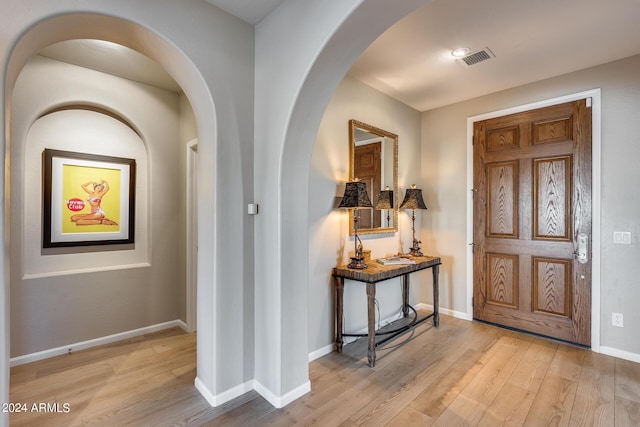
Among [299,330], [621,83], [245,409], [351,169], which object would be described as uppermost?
[621,83]

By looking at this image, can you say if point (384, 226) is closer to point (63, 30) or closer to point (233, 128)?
point (233, 128)

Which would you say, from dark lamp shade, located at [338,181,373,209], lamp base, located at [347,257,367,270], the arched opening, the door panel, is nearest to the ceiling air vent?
the door panel

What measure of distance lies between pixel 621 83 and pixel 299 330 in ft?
11.4

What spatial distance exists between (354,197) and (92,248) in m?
2.55

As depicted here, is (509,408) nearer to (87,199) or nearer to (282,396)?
(282,396)

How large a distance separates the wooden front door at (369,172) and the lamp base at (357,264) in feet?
1.48

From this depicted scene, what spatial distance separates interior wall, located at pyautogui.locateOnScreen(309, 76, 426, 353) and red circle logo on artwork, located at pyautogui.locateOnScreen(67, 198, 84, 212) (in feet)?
7.08

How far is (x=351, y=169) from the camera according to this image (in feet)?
9.89

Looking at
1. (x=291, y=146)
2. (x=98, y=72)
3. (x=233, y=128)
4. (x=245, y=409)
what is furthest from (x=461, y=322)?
(x=98, y=72)

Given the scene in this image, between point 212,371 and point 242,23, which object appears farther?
point 242,23

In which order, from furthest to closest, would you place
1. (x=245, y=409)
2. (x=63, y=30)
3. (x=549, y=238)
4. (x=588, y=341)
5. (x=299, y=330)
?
1. (x=549, y=238)
2. (x=588, y=341)
3. (x=299, y=330)
4. (x=245, y=409)
5. (x=63, y=30)

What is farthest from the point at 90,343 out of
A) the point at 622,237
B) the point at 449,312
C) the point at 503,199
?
the point at 622,237

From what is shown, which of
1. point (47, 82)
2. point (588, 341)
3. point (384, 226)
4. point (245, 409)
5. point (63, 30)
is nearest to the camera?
point (63, 30)

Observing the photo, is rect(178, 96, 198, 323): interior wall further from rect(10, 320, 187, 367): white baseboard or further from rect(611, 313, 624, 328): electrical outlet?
rect(611, 313, 624, 328): electrical outlet
